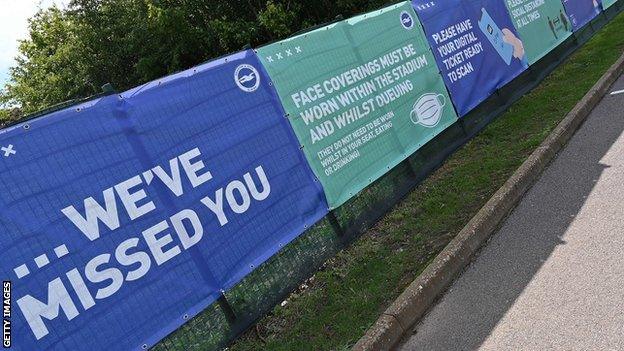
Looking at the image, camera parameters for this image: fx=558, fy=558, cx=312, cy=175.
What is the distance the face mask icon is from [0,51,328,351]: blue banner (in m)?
2.17

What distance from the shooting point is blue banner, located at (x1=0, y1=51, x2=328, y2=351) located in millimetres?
3418

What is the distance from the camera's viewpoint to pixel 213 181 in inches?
173

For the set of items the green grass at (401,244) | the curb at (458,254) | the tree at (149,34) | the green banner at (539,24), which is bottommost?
the curb at (458,254)

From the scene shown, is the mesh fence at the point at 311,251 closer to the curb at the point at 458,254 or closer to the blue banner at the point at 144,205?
the blue banner at the point at 144,205

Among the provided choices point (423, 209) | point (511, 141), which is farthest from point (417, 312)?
point (511, 141)

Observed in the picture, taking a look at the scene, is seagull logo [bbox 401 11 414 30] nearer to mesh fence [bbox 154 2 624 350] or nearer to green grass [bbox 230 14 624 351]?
mesh fence [bbox 154 2 624 350]

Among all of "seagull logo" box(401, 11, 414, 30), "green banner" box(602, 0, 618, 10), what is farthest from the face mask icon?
"green banner" box(602, 0, 618, 10)

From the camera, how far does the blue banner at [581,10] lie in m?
11.5

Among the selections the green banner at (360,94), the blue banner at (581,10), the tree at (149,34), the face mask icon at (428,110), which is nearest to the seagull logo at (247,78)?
the green banner at (360,94)

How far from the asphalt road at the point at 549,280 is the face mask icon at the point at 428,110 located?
62.2 inches

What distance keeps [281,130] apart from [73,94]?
24468mm

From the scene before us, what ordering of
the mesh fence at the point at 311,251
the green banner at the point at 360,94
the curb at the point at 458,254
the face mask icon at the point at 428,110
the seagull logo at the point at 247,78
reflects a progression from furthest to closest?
the face mask icon at the point at 428,110, the green banner at the point at 360,94, the seagull logo at the point at 247,78, the mesh fence at the point at 311,251, the curb at the point at 458,254

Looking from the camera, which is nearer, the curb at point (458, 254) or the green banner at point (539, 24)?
the curb at point (458, 254)

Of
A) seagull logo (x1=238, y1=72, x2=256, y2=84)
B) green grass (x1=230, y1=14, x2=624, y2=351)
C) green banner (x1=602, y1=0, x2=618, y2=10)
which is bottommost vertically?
green grass (x1=230, y1=14, x2=624, y2=351)
